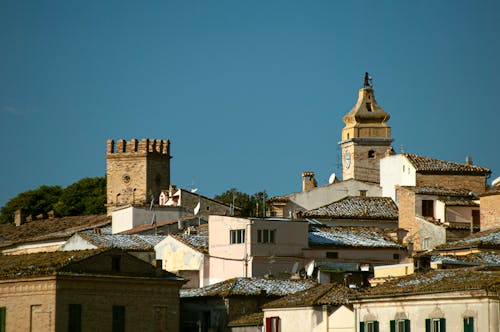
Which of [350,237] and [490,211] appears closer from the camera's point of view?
[350,237]

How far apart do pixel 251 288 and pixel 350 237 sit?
462 inches

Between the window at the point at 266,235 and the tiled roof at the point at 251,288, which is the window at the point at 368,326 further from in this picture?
the window at the point at 266,235

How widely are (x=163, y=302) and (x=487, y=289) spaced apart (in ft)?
60.9

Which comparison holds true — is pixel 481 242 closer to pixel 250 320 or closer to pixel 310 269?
pixel 310 269

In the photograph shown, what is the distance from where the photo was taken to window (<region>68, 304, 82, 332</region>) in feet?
195

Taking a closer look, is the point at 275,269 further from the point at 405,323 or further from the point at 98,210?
the point at 98,210

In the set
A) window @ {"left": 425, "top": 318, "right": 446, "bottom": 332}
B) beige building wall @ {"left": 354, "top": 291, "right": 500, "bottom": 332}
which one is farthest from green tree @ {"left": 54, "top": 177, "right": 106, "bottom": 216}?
window @ {"left": 425, "top": 318, "right": 446, "bottom": 332}

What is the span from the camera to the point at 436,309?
49.4 metres

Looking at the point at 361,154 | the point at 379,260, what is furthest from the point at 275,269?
the point at 361,154

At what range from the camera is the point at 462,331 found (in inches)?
1889

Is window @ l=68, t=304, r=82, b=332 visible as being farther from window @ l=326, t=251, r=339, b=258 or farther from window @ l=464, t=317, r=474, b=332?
window @ l=464, t=317, r=474, b=332

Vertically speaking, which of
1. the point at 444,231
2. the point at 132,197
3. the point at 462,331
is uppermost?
the point at 132,197

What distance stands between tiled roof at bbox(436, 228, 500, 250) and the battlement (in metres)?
62.4

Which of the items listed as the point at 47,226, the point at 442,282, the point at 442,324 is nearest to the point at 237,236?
the point at 442,282
